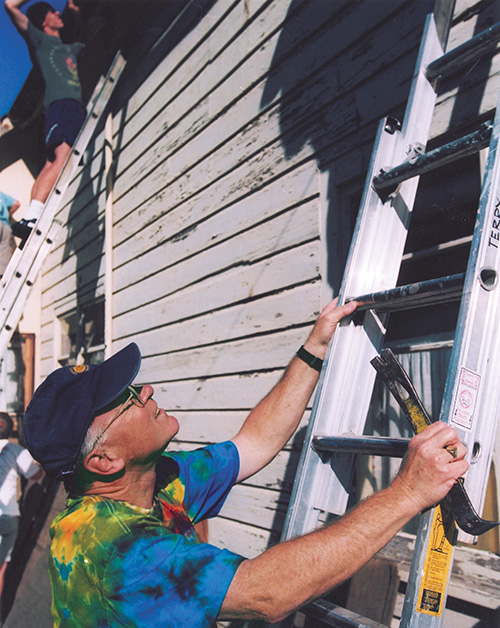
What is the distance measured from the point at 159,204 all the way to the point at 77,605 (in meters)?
3.46

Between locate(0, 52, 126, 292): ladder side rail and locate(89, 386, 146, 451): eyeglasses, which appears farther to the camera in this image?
locate(0, 52, 126, 292): ladder side rail

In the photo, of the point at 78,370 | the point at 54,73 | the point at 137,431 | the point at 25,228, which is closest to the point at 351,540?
the point at 137,431

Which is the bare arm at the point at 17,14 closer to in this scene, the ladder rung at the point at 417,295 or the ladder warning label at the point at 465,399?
the ladder rung at the point at 417,295

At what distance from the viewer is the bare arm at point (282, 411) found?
5.32 feet

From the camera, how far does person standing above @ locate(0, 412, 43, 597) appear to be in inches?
179

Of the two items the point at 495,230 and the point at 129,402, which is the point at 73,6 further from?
the point at 495,230

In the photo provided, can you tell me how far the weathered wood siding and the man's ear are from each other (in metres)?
1.27

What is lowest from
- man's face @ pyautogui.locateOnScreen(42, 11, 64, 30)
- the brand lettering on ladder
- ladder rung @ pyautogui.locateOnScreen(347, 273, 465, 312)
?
ladder rung @ pyautogui.locateOnScreen(347, 273, 465, 312)

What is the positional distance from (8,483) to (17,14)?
467 centimetres

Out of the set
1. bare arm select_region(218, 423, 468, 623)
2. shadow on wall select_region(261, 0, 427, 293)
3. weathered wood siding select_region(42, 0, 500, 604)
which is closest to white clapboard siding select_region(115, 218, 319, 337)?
weathered wood siding select_region(42, 0, 500, 604)

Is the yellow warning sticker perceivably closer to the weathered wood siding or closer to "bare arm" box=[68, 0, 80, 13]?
the weathered wood siding

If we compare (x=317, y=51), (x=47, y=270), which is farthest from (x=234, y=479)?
(x=47, y=270)

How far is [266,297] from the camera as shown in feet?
9.51

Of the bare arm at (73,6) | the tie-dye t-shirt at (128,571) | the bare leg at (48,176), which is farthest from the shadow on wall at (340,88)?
the bare arm at (73,6)
